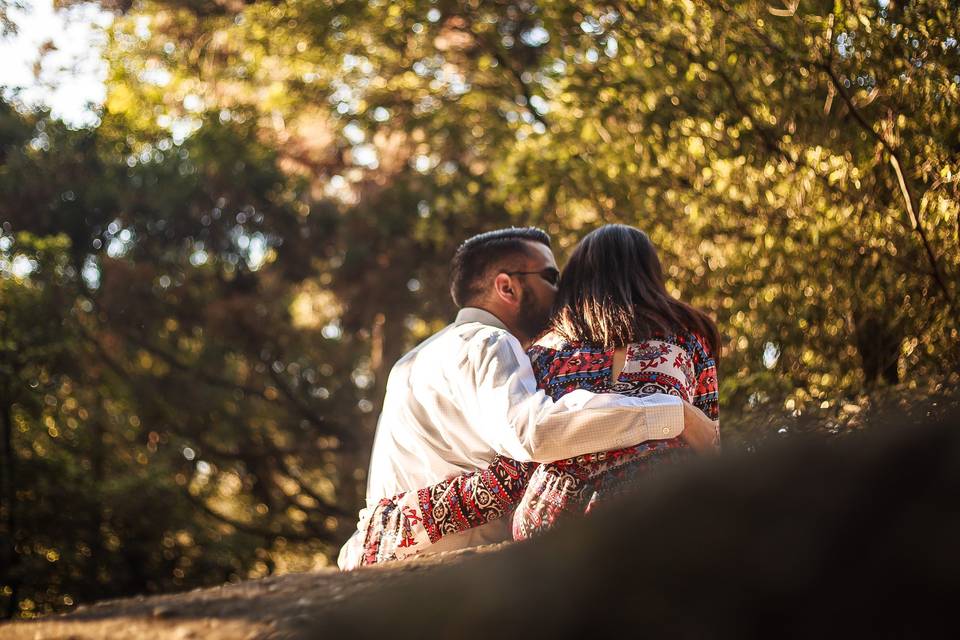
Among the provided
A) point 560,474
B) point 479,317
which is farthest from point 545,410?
point 479,317

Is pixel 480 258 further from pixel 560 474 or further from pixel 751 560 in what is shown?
pixel 751 560

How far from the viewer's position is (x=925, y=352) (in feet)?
21.6

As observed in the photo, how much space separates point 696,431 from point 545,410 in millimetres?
529

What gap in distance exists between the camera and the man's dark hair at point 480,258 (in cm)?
460

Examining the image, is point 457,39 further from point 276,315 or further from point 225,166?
point 276,315

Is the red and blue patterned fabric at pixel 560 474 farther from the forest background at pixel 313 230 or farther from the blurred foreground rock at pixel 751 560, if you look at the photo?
the forest background at pixel 313 230

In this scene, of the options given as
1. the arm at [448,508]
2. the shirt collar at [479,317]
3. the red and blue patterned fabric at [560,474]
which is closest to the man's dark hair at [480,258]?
the shirt collar at [479,317]

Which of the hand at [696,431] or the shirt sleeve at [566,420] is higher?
the shirt sleeve at [566,420]

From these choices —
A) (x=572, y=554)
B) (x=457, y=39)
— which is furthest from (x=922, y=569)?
(x=457, y=39)

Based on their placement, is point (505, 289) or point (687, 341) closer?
point (687, 341)

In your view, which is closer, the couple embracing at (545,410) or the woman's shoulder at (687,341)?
the couple embracing at (545,410)

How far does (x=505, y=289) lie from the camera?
14.9 feet

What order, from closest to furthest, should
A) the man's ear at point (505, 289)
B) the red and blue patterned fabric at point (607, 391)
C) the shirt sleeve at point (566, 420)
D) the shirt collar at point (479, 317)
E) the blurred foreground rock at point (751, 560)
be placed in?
the blurred foreground rock at point (751, 560)
the shirt sleeve at point (566, 420)
the red and blue patterned fabric at point (607, 391)
the shirt collar at point (479, 317)
the man's ear at point (505, 289)

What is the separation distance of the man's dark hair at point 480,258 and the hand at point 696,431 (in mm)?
1248
